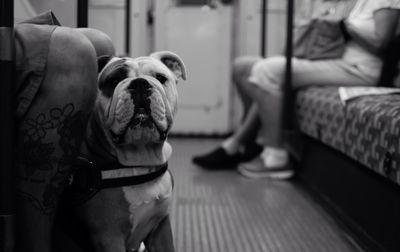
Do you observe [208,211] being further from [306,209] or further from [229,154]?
[229,154]

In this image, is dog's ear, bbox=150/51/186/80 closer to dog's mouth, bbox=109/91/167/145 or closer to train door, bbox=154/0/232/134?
dog's mouth, bbox=109/91/167/145

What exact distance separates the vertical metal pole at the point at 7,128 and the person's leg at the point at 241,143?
2.04m

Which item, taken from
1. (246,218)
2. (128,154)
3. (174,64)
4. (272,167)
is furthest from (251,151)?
(128,154)

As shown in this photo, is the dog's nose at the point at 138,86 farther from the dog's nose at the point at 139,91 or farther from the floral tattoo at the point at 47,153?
the floral tattoo at the point at 47,153

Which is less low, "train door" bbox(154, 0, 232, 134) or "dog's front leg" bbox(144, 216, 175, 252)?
"train door" bbox(154, 0, 232, 134)

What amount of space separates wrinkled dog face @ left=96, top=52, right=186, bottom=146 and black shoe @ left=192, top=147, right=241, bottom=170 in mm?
1728

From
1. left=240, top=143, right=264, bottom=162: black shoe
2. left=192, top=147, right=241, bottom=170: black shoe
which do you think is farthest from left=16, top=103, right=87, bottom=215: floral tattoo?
left=240, top=143, right=264, bottom=162: black shoe

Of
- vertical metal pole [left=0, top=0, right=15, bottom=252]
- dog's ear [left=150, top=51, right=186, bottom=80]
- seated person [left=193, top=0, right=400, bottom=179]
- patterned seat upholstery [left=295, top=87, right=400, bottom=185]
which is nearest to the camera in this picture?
vertical metal pole [left=0, top=0, right=15, bottom=252]

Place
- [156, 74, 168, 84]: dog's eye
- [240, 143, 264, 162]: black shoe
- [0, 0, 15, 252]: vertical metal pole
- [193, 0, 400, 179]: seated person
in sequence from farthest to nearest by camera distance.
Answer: [240, 143, 264, 162]: black shoe
[193, 0, 400, 179]: seated person
[156, 74, 168, 84]: dog's eye
[0, 0, 15, 252]: vertical metal pole

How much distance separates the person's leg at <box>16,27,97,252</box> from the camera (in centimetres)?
93

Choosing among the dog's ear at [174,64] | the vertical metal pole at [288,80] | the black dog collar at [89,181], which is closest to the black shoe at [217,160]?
the vertical metal pole at [288,80]

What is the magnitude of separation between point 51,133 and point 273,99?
1.93 m

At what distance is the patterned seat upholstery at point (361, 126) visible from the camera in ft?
4.76

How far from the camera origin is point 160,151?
1.19 m
